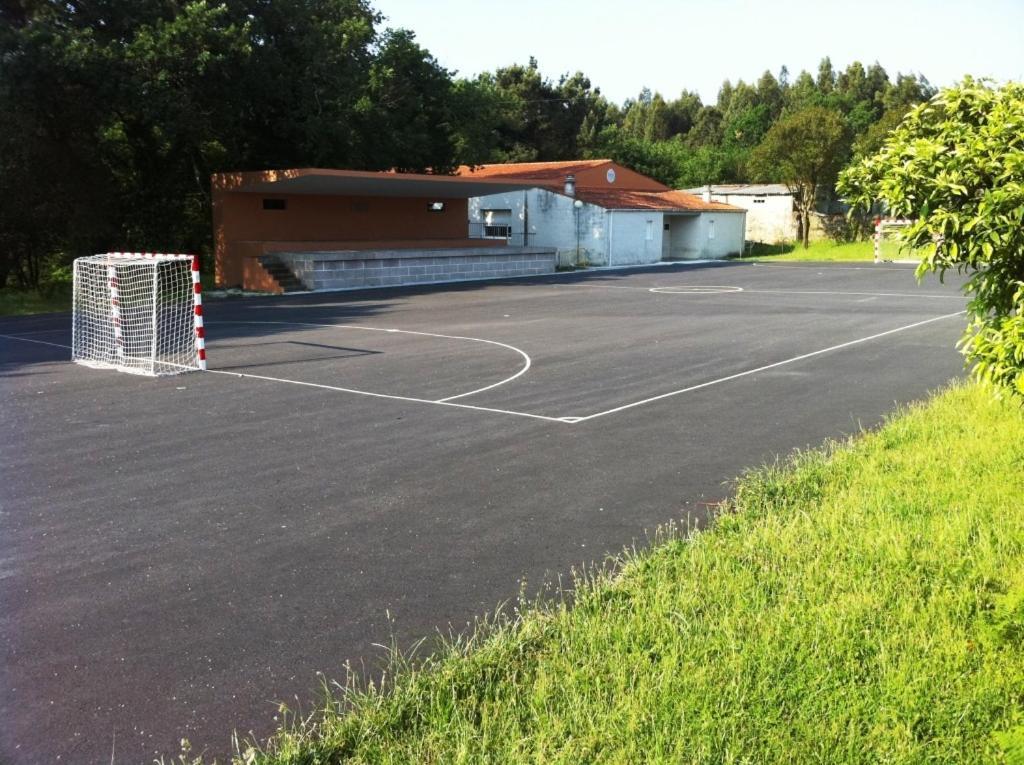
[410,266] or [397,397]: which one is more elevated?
[410,266]

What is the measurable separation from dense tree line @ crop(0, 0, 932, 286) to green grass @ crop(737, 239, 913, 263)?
18162 mm

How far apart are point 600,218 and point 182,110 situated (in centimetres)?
2109

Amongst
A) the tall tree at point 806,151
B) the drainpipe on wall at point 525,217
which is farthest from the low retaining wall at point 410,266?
the tall tree at point 806,151

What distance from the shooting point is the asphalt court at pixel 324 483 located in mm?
4500

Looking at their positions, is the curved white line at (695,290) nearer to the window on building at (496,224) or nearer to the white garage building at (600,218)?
the white garage building at (600,218)

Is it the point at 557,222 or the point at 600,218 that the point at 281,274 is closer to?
the point at 557,222

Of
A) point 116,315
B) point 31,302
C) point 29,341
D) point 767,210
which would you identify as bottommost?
point 29,341

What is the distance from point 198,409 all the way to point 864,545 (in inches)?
316

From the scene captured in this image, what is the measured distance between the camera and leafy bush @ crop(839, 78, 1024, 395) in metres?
5.60

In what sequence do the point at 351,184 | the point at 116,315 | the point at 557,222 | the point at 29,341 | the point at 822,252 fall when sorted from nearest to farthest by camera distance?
the point at 116,315 < the point at 29,341 < the point at 351,184 < the point at 557,222 < the point at 822,252

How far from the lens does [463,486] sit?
7.56 metres

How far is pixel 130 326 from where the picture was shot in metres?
18.0

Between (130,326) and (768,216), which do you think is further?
(768,216)

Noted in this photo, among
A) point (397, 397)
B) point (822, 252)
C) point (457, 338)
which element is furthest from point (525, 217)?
point (397, 397)
